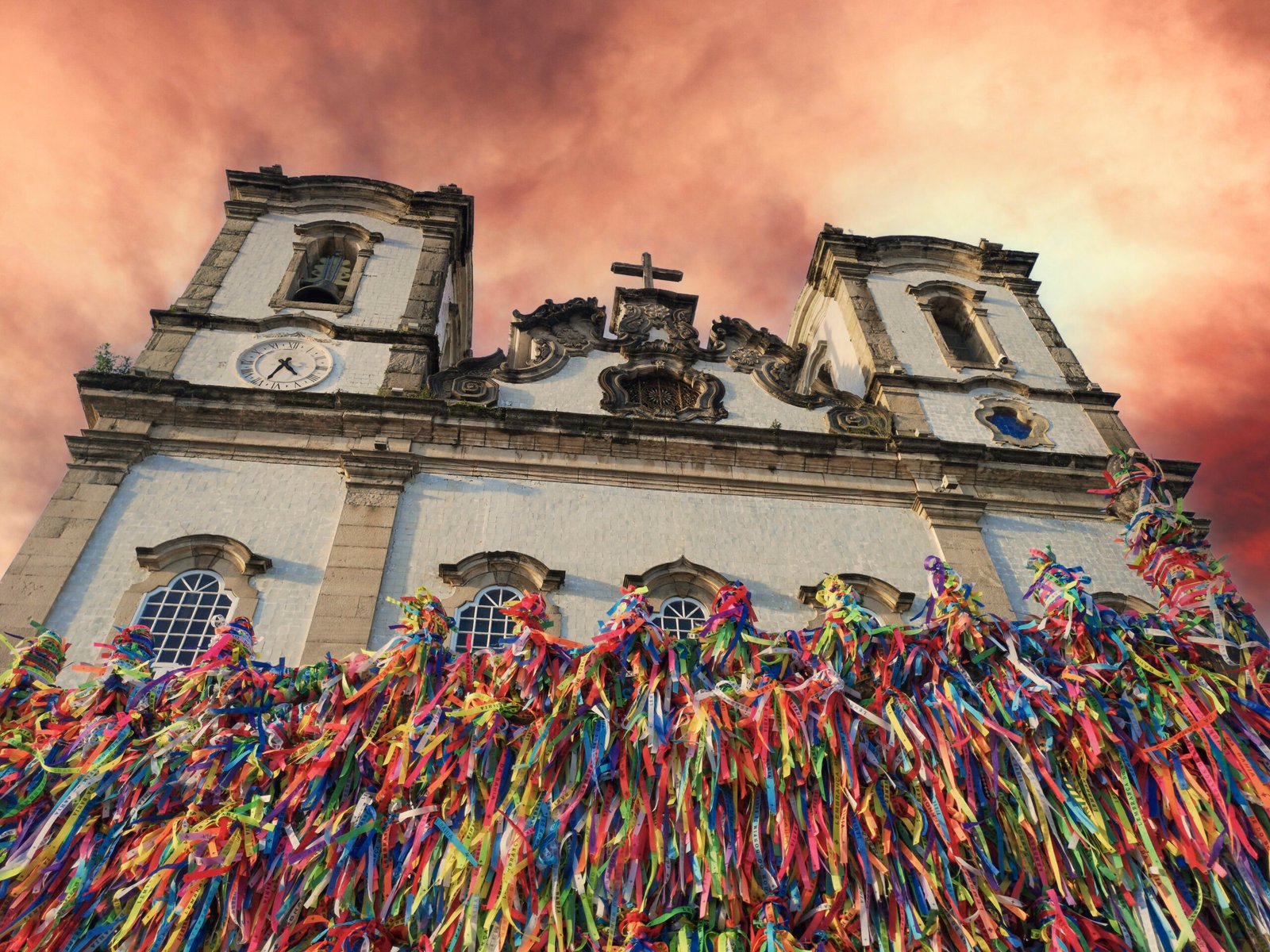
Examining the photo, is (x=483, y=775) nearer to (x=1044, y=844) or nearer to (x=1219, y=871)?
(x=1044, y=844)

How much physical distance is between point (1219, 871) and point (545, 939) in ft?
17.7

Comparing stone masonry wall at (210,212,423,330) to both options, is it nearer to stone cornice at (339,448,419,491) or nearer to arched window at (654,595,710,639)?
stone cornice at (339,448,419,491)

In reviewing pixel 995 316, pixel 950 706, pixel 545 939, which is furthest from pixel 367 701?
pixel 995 316

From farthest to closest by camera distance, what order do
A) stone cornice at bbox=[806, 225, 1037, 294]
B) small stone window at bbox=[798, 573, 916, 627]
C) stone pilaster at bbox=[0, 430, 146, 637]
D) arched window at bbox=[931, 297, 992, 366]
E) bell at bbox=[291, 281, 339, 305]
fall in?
1. stone cornice at bbox=[806, 225, 1037, 294]
2. arched window at bbox=[931, 297, 992, 366]
3. bell at bbox=[291, 281, 339, 305]
4. small stone window at bbox=[798, 573, 916, 627]
5. stone pilaster at bbox=[0, 430, 146, 637]

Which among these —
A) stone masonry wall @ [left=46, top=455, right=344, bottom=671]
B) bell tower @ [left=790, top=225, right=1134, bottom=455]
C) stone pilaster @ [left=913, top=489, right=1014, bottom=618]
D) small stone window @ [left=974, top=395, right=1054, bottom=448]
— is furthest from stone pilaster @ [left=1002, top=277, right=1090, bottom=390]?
stone masonry wall @ [left=46, top=455, right=344, bottom=671]

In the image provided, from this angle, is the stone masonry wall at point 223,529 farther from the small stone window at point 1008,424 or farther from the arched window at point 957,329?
the arched window at point 957,329

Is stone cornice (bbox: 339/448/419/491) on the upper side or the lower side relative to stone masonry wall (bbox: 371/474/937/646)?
upper

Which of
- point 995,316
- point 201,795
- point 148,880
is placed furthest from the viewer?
point 995,316

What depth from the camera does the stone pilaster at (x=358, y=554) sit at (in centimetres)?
970

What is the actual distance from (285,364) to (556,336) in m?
4.47

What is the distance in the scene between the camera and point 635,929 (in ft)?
20.8

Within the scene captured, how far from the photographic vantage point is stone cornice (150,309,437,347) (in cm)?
1386

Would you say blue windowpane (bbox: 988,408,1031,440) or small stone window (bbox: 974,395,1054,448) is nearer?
small stone window (bbox: 974,395,1054,448)

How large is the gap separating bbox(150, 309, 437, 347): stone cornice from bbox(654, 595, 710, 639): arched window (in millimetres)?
6448
